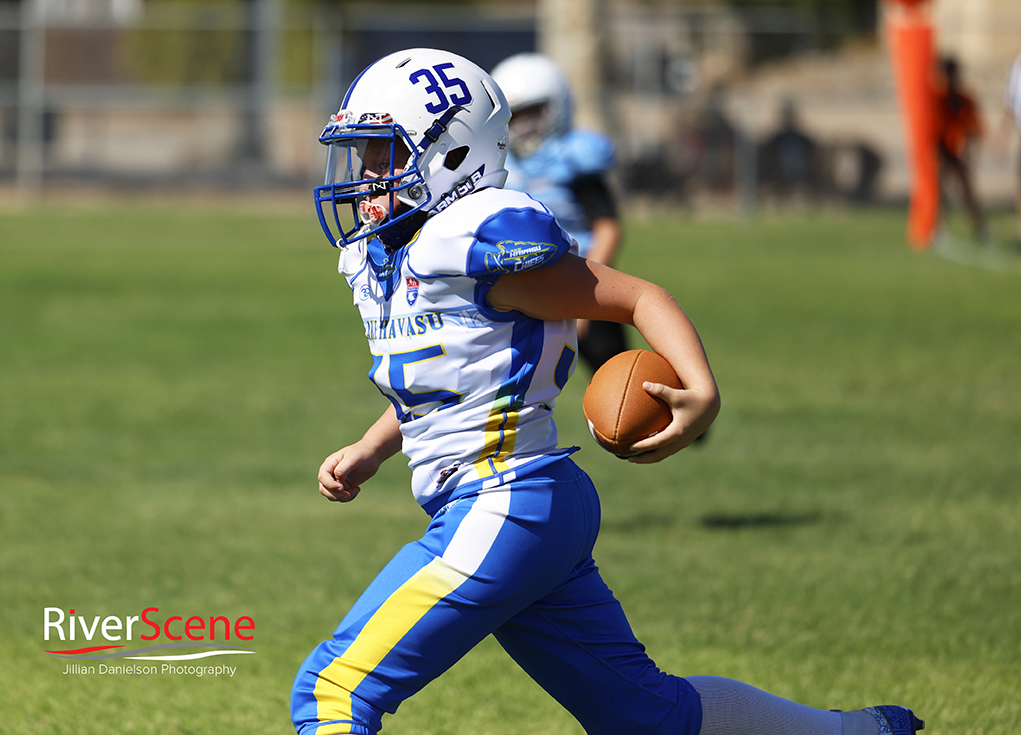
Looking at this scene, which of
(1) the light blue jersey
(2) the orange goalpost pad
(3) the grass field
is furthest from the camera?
(2) the orange goalpost pad

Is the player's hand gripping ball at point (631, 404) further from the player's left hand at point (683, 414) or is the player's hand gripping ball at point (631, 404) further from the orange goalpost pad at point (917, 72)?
the orange goalpost pad at point (917, 72)

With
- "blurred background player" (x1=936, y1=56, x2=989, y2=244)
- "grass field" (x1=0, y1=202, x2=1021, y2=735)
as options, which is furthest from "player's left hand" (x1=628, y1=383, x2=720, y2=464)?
"blurred background player" (x1=936, y1=56, x2=989, y2=244)

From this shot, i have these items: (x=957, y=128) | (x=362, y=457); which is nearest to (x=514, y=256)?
(x=362, y=457)

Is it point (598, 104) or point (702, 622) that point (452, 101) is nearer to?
point (702, 622)

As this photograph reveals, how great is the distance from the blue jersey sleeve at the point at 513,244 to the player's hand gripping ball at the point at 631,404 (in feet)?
0.96

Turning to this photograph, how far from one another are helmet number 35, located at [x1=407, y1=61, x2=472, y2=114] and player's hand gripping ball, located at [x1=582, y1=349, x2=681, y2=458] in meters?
0.70

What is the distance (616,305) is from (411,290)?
46cm

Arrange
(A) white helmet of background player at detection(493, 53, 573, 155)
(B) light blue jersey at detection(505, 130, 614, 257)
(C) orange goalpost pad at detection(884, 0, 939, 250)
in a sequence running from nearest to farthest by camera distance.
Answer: (A) white helmet of background player at detection(493, 53, 573, 155)
(B) light blue jersey at detection(505, 130, 614, 257)
(C) orange goalpost pad at detection(884, 0, 939, 250)

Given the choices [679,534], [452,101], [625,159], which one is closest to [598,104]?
[625,159]

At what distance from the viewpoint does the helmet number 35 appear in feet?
9.55

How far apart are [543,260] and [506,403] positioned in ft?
1.10

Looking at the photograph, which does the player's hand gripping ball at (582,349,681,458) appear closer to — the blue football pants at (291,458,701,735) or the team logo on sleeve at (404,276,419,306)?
the blue football pants at (291,458,701,735)

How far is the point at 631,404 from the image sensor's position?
108 inches

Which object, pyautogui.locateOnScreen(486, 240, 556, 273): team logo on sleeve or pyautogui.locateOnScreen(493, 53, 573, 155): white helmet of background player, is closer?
pyautogui.locateOnScreen(486, 240, 556, 273): team logo on sleeve
